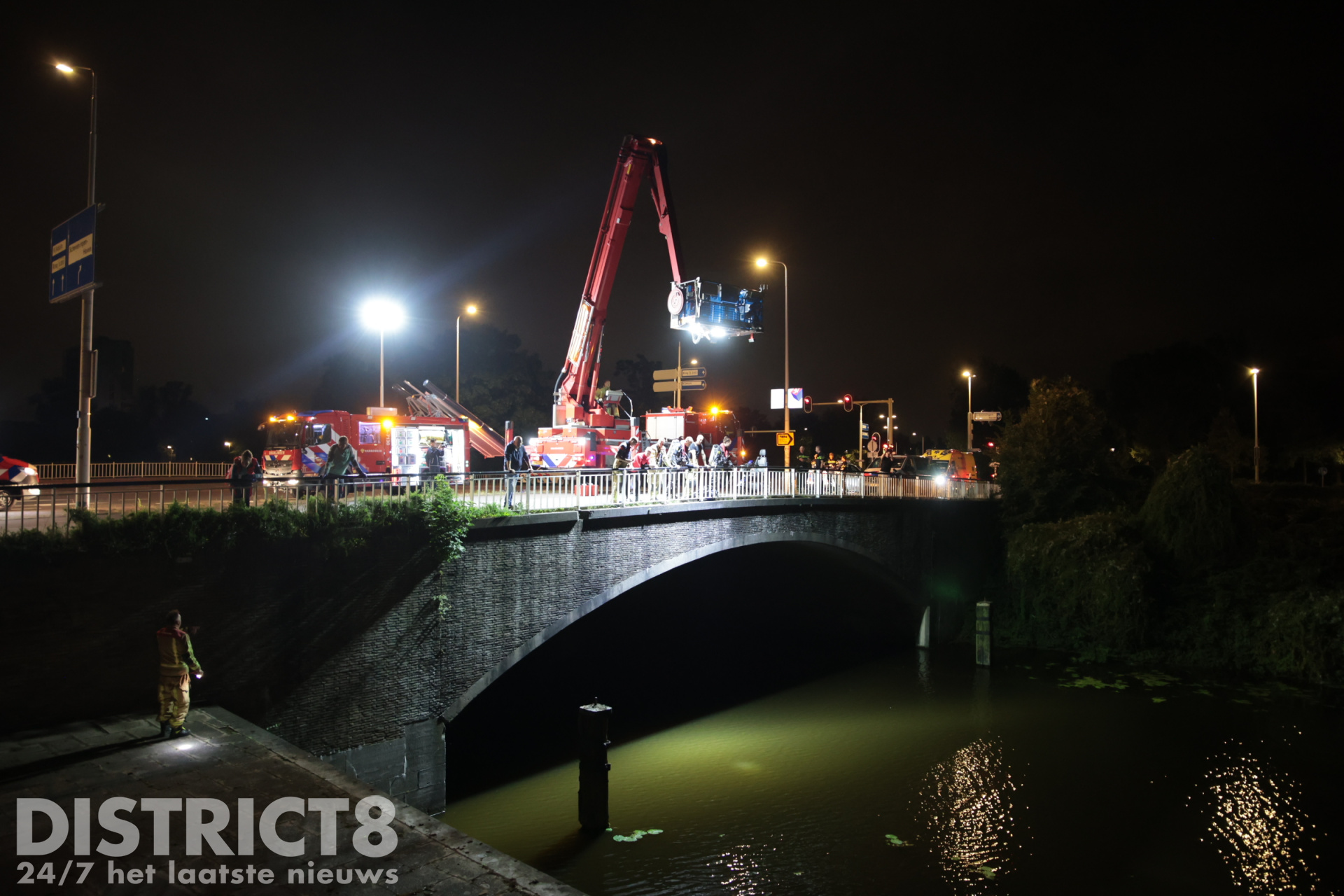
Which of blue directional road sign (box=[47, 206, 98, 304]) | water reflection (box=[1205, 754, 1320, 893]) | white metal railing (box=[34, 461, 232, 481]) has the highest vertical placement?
blue directional road sign (box=[47, 206, 98, 304])

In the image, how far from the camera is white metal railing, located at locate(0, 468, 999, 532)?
9695mm

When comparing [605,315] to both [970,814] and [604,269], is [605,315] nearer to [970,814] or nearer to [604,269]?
[604,269]

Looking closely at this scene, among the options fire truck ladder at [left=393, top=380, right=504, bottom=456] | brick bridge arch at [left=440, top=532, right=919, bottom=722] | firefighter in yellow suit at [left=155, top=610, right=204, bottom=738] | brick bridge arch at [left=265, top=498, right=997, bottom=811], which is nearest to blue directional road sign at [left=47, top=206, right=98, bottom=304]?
firefighter in yellow suit at [left=155, top=610, right=204, bottom=738]

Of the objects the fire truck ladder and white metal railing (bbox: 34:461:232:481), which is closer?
white metal railing (bbox: 34:461:232:481)

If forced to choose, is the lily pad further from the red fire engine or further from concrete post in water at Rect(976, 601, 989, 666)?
the red fire engine

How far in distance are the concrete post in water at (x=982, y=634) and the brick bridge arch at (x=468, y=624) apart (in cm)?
938

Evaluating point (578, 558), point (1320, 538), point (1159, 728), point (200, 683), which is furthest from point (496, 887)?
point (1320, 538)

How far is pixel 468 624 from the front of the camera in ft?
39.9

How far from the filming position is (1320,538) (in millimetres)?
24938

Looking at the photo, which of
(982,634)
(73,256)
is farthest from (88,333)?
(982,634)

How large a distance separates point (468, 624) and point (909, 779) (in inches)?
349

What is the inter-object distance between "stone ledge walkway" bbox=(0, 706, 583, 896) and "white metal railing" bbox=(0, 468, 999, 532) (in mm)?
2594

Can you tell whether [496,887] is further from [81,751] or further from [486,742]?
[486,742]

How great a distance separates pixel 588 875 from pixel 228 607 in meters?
6.03
